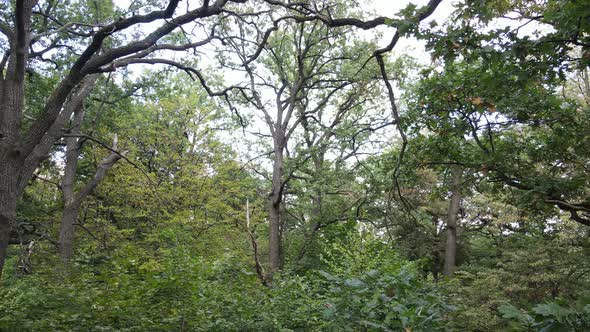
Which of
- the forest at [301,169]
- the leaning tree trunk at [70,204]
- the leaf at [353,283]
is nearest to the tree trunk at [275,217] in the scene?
the forest at [301,169]

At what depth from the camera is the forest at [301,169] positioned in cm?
376

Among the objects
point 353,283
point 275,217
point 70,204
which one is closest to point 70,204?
point 70,204

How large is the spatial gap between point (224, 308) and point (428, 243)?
15708 mm

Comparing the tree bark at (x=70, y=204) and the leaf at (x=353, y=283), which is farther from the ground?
the tree bark at (x=70, y=204)

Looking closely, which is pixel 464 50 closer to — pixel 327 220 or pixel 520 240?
pixel 520 240

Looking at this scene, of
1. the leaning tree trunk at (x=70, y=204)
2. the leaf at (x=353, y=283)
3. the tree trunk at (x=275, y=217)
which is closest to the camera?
the leaf at (x=353, y=283)

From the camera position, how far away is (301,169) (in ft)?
48.1

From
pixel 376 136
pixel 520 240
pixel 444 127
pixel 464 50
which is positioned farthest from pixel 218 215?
pixel 464 50

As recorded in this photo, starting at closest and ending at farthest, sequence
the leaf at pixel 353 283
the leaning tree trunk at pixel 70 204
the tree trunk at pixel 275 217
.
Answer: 1. the leaf at pixel 353 283
2. the leaning tree trunk at pixel 70 204
3. the tree trunk at pixel 275 217

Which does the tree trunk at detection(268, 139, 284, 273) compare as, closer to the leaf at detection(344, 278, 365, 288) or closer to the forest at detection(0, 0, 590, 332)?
the forest at detection(0, 0, 590, 332)

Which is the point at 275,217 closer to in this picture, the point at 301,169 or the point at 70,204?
the point at 301,169

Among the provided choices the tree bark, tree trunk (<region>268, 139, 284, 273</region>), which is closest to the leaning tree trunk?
the tree bark

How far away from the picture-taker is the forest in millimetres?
3760

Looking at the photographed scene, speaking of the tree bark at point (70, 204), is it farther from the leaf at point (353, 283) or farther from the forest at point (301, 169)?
the leaf at point (353, 283)
